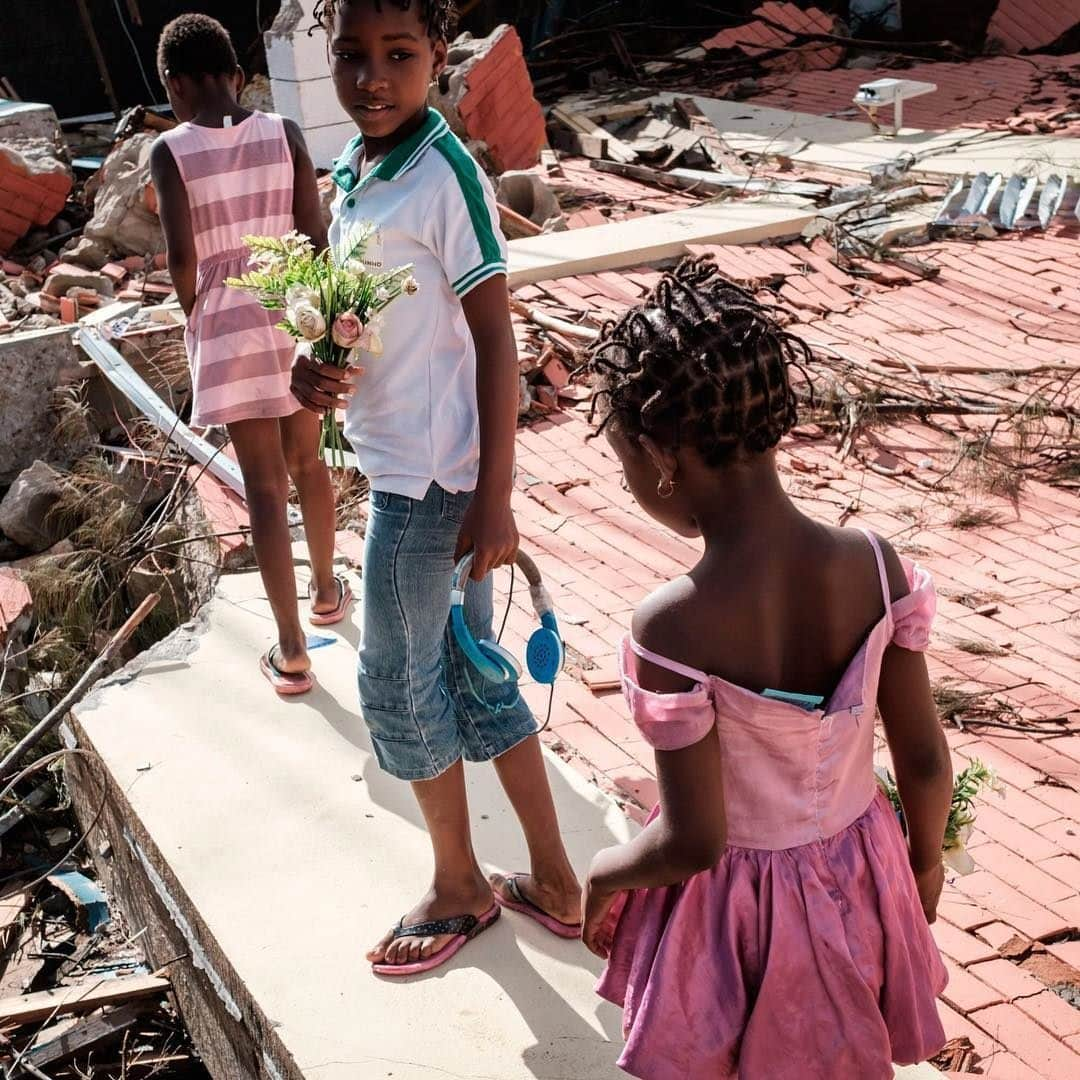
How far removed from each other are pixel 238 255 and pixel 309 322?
147cm

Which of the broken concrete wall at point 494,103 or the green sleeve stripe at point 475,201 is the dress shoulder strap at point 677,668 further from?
the broken concrete wall at point 494,103

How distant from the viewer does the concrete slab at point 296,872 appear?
8.81 feet

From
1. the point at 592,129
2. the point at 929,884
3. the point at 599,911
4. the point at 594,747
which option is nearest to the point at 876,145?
the point at 592,129

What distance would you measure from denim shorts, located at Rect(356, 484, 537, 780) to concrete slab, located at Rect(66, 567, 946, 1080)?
492 mm

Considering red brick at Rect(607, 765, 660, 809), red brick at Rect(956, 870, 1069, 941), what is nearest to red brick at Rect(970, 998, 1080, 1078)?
red brick at Rect(956, 870, 1069, 941)

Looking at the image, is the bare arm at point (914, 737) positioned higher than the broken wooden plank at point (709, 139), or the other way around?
the bare arm at point (914, 737)

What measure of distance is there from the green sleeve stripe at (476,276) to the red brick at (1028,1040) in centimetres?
182

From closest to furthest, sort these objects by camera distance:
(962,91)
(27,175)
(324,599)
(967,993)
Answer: (967,993), (324,599), (27,175), (962,91)

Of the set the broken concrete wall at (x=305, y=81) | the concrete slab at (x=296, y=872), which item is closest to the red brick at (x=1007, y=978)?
the concrete slab at (x=296, y=872)

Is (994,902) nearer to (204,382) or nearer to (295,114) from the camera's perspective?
(204,382)

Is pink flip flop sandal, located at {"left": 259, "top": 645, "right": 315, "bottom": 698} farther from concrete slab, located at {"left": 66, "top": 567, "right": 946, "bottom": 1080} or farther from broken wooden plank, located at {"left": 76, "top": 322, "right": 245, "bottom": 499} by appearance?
broken wooden plank, located at {"left": 76, "top": 322, "right": 245, "bottom": 499}

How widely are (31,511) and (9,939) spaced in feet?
8.28

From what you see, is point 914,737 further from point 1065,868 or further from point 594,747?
point 594,747

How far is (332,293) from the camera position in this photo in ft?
8.23
